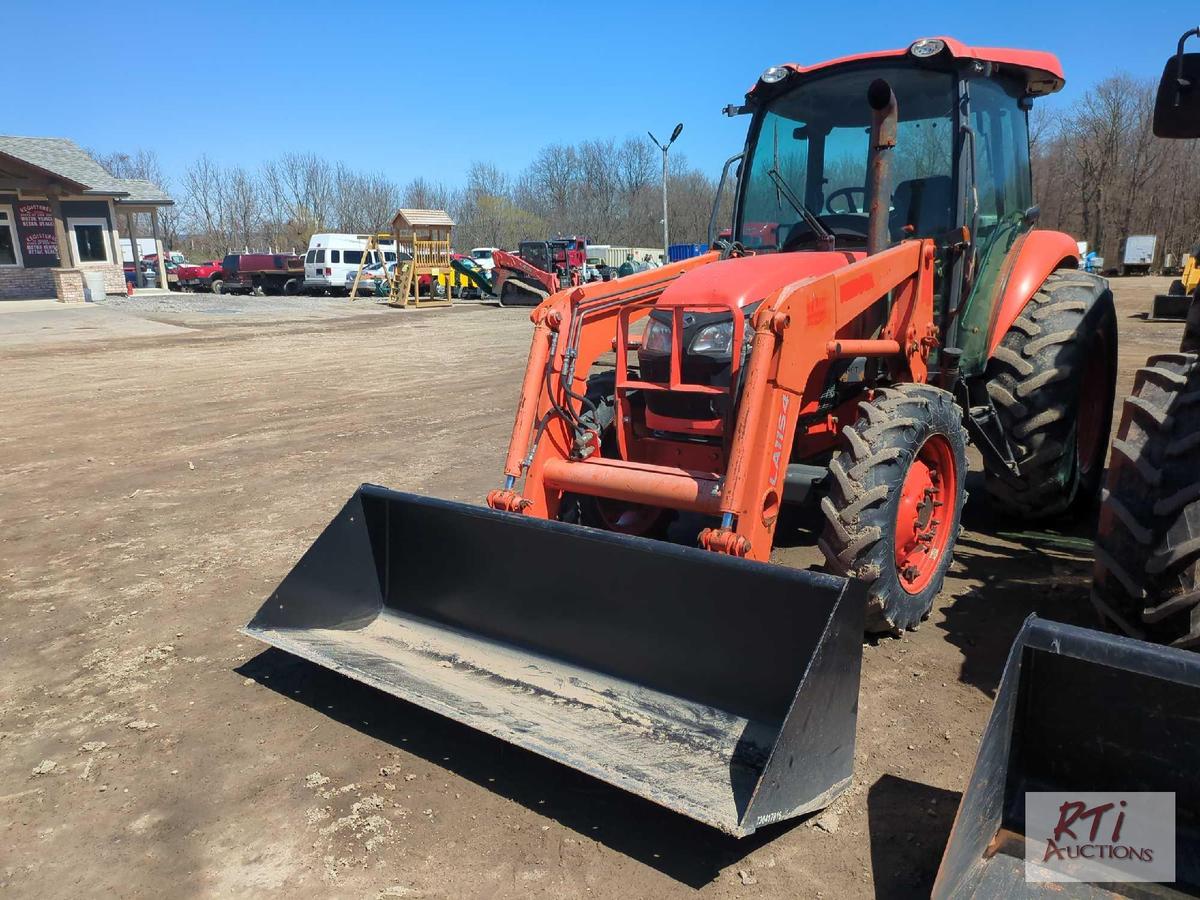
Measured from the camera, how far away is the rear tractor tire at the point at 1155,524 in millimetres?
2992

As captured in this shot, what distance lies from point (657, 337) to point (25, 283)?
3132cm

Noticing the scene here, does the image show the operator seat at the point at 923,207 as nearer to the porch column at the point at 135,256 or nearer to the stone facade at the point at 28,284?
the stone facade at the point at 28,284

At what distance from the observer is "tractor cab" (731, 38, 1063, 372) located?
14.9ft

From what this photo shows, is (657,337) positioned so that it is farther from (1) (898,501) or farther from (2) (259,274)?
(2) (259,274)

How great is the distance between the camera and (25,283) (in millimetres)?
28359

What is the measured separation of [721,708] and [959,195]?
3017 millimetres

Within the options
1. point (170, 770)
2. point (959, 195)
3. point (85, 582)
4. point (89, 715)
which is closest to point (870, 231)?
point (959, 195)

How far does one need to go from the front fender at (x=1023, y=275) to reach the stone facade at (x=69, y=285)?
28966 mm

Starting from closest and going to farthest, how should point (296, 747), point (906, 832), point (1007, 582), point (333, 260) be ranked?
1. point (906, 832)
2. point (296, 747)
3. point (1007, 582)
4. point (333, 260)

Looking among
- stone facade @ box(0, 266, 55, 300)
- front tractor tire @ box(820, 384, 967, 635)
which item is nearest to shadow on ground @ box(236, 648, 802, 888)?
front tractor tire @ box(820, 384, 967, 635)

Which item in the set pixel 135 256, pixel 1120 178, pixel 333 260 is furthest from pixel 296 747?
pixel 1120 178

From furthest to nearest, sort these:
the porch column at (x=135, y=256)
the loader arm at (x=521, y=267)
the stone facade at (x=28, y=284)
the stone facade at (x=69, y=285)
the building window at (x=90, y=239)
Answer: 1. the porch column at (x=135, y=256)
2. the building window at (x=90, y=239)
3. the stone facade at (x=28, y=284)
4. the loader arm at (x=521, y=267)
5. the stone facade at (x=69, y=285)

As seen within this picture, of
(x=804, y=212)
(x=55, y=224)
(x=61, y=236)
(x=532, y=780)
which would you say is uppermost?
(x=55, y=224)

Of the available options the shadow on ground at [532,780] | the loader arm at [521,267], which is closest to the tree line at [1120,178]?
the loader arm at [521,267]
